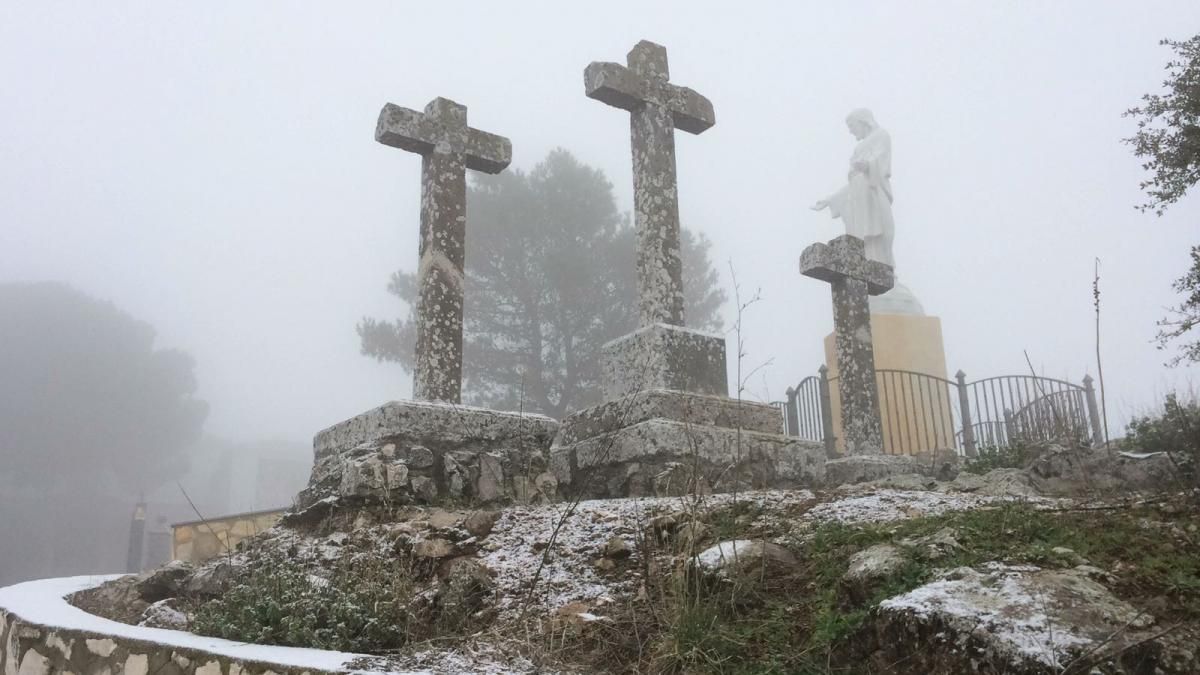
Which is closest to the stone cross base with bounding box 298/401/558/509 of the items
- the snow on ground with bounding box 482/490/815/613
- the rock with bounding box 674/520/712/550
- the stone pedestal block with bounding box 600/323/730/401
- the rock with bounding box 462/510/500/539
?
the stone pedestal block with bounding box 600/323/730/401

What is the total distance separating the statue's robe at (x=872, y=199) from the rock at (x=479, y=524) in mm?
10558

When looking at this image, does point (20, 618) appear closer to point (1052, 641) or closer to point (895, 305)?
point (1052, 641)

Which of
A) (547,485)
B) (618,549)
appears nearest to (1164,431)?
(547,485)

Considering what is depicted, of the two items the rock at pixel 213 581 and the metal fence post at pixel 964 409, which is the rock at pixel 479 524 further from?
the metal fence post at pixel 964 409

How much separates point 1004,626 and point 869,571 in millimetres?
531

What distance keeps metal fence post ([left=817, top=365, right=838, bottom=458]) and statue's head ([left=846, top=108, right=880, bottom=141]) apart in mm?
4094

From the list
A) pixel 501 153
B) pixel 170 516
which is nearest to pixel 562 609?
pixel 501 153

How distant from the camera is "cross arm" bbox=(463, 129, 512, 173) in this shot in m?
6.51

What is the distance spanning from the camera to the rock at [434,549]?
362 cm

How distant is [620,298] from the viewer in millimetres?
19953

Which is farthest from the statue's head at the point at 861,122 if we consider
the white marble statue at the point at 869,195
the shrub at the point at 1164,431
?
the shrub at the point at 1164,431

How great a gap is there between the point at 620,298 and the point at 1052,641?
1814 cm

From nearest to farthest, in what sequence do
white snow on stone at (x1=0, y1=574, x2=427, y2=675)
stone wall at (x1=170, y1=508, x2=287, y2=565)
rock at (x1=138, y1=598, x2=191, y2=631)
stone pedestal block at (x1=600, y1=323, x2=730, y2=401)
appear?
white snow on stone at (x1=0, y1=574, x2=427, y2=675) < rock at (x1=138, y1=598, x2=191, y2=631) < stone pedestal block at (x1=600, y1=323, x2=730, y2=401) < stone wall at (x1=170, y1=508, x2=287, y2=565)

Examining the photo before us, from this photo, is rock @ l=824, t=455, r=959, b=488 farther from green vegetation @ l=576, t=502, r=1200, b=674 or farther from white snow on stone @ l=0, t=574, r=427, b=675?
white snow on stone @ l=0, t=574, r=427, b=675
